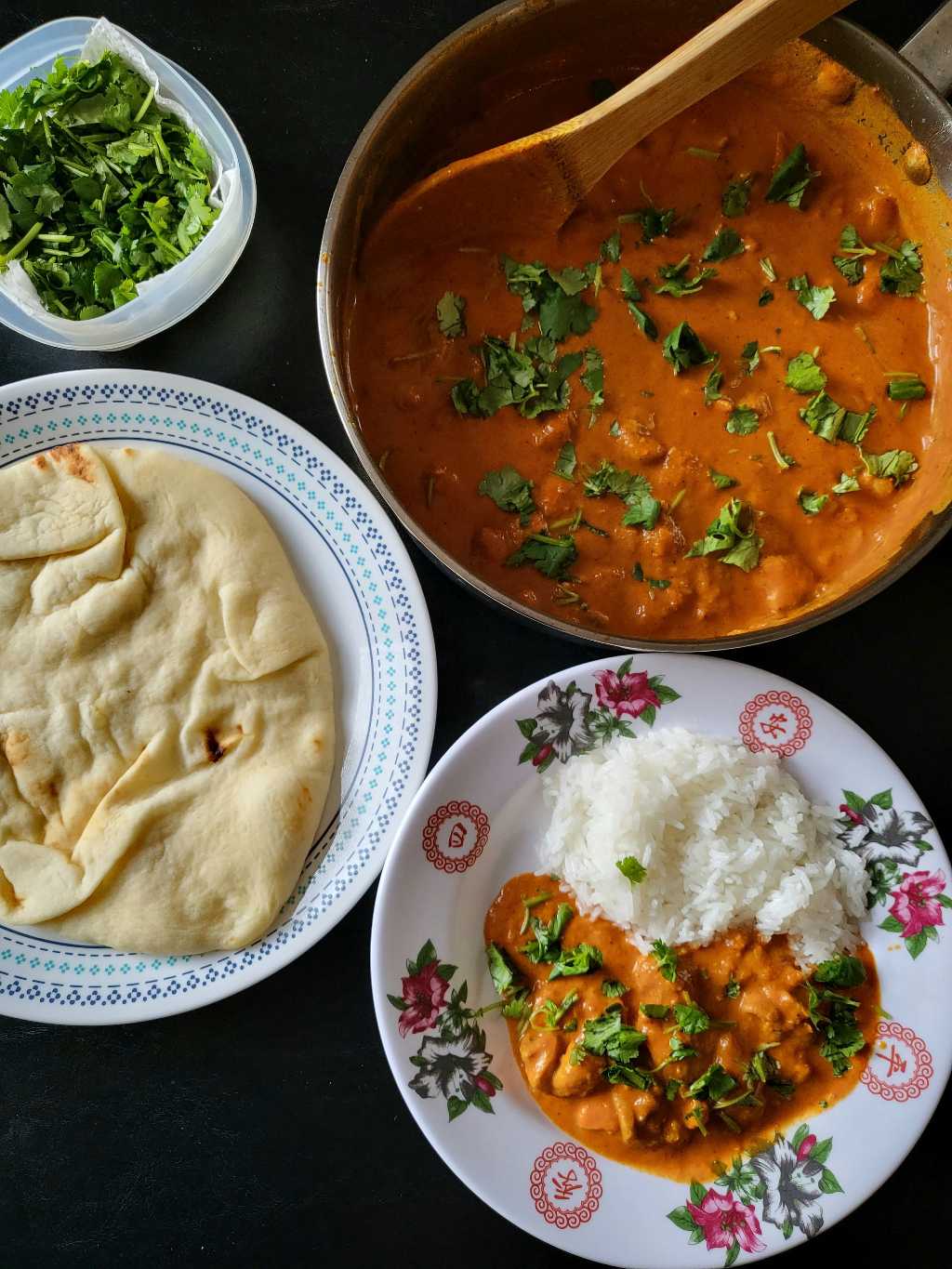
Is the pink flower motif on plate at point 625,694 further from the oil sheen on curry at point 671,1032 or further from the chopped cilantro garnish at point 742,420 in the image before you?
the chopped cilantro garnish at point 742,420

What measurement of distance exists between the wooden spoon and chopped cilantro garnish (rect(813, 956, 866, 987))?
1.64m

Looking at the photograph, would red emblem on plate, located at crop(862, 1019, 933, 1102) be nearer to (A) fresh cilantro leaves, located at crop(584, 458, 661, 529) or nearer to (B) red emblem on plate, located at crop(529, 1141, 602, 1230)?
(B) red emblem on plate, located at crop(529, 1141, 602, 1230)

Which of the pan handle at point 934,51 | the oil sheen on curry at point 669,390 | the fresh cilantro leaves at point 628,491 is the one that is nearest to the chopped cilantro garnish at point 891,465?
the oil sheen on curry at point 669,390

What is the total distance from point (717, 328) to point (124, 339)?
1.27m

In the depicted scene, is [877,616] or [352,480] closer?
[352,480]

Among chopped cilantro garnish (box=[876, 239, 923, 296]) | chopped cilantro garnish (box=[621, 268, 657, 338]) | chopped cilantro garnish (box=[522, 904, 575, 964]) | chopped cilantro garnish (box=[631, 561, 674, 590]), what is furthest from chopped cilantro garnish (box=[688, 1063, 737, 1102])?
chopped cilantro garnish (box=[876, 239, 923, 296])

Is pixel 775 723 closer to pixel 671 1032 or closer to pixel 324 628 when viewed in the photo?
pixel 671 1032

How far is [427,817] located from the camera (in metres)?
2.05

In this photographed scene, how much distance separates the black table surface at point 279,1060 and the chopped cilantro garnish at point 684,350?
65cm

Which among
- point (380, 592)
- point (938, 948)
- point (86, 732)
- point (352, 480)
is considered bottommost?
point (86, 732)

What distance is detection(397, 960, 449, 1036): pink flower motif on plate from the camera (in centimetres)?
204

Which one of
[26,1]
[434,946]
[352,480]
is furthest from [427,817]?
[26,1]

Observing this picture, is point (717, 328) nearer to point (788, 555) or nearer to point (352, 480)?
point (788, 555)

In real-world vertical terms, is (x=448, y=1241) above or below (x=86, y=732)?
below
